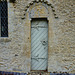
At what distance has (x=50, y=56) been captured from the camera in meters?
4.30

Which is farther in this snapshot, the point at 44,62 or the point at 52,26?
the point at 44,62

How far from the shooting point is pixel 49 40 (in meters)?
4.29

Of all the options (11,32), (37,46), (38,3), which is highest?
(38,3)

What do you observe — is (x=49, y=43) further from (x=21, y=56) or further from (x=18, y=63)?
(x=18, y=63)

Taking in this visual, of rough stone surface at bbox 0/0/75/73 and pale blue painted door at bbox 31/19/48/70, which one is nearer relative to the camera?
rough stone surface at bbox 0/0/75/73

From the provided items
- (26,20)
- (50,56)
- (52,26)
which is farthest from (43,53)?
(26,20)

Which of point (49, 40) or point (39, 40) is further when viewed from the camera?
point (39, 40)

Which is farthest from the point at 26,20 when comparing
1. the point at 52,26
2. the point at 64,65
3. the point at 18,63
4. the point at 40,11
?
the point at 64,65

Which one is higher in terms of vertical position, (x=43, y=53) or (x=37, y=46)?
(x=37, y=46)

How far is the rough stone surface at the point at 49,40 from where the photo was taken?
4211 millimetres

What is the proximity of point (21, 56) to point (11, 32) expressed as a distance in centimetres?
125

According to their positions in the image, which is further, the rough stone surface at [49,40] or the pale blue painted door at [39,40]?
the pale blue painted door at [39,40]

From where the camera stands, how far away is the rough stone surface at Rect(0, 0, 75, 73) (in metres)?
4.21

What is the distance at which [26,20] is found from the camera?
14.2 ft
